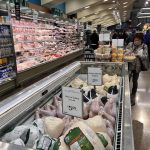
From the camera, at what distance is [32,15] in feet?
25.0

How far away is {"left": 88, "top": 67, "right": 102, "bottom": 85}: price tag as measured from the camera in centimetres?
277

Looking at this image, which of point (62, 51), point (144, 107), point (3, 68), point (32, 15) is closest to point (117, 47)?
point (144, 107)

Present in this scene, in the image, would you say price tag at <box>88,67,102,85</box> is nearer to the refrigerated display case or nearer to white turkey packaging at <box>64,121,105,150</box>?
white turkey packaging at <box>64,121,105,150</box>

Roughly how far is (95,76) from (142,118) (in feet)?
7.38

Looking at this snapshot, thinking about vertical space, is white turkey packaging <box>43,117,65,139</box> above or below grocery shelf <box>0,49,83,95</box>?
above

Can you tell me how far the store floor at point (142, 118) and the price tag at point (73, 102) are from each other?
1972mm

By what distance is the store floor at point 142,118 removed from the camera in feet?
11.8

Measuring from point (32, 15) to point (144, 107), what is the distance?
4557 mm

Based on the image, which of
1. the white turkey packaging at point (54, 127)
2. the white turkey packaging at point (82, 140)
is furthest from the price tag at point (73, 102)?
the white turkey packaging at point (82, 140)

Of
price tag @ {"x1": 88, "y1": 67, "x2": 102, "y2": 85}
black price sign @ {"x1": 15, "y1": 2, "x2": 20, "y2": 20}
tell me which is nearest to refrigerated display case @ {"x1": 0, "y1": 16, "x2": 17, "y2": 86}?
black price sign @ {"x1": 15, "y1": 2, "x2": 20, "y2": 20}

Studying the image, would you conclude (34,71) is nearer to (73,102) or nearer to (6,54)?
(6,54)

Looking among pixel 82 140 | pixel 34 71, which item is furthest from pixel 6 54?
pixel 82 140

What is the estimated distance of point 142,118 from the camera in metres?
4.61

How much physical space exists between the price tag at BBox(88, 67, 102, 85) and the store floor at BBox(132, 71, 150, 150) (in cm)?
132
